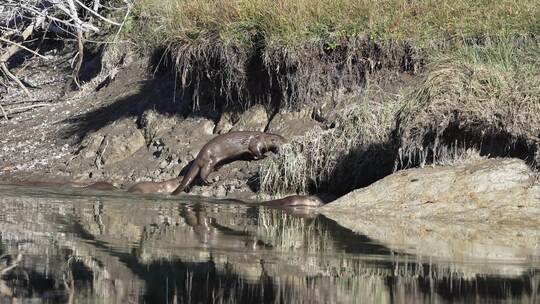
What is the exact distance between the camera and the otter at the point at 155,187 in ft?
55.4

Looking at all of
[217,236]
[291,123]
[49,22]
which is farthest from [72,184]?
[217,236]

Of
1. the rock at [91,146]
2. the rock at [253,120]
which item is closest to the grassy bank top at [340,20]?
the rock at [253,120]

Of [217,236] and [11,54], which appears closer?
[217,236]

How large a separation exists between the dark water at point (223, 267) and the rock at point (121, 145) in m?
7.71

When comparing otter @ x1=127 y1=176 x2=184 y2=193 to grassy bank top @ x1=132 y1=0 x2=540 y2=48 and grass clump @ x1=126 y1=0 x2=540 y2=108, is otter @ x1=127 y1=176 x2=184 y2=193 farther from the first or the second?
grassy bank top @ x1=132 y1=0 x2=540 y2=48

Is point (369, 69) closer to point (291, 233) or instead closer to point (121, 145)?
point (121, 145)

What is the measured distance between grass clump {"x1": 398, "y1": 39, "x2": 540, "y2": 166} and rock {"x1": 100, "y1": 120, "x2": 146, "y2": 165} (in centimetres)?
719

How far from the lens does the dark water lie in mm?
6805

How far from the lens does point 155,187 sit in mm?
16906

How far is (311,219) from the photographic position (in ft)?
41.2

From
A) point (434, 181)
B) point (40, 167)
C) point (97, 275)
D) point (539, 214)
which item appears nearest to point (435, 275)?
point (97, 275)

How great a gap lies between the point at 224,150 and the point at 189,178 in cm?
71

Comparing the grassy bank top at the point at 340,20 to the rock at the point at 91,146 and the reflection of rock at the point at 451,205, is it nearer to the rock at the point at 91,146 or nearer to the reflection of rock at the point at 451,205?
the rock at the point at 91,146

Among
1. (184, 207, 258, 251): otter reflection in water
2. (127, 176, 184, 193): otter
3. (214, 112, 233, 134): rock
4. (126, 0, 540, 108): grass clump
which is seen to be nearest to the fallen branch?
(214, 112, 233, 134): rock
